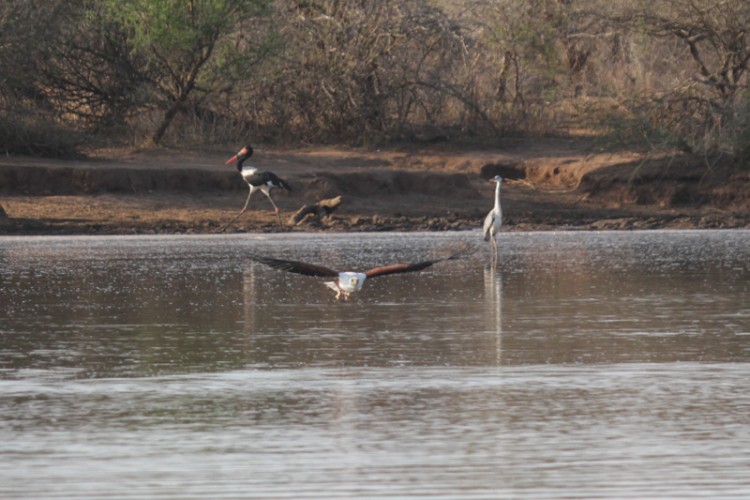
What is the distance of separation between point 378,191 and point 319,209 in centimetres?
194

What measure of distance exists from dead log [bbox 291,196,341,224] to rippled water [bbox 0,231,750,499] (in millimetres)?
5863

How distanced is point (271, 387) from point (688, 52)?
66.1ft

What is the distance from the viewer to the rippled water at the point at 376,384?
6102 mm

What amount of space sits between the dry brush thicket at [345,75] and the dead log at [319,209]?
3.70 metres

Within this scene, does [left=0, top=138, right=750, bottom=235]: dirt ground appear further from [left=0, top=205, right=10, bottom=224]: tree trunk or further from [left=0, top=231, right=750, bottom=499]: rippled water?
[left=0, top=231, right=750, bottom=499]: rippled water

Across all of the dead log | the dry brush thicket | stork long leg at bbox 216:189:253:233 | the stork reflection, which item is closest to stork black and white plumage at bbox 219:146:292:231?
stork long leg at bbox 216:189:253:233

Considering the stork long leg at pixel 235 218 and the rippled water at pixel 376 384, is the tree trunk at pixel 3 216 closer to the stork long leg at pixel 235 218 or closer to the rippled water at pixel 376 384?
the stork long leg at pixel 235 218

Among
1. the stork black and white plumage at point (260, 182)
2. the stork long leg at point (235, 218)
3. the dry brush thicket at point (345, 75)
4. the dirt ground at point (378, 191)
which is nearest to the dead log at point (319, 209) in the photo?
the dirt ground at point (378, 191)

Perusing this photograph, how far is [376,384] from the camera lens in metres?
8.38

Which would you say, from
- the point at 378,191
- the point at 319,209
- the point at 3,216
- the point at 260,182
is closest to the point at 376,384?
the point at 260,182

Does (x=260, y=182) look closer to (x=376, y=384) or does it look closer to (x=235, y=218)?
(x=235, y=218)

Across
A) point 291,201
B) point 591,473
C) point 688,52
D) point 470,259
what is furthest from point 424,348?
point 688,52

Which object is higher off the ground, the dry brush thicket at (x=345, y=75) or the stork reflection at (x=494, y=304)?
the dry brush thicket at (x=345, y=75)

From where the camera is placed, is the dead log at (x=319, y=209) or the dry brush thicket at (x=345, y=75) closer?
the dead log at (x=319, y=209)
